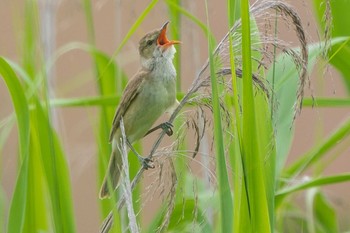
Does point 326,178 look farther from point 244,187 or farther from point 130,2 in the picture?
point 130,2

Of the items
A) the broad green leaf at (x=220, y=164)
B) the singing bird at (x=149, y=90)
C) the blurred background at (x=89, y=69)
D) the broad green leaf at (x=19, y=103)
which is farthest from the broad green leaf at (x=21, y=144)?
the singing bird at (x=149, y=90)

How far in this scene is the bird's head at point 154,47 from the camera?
2592 mm

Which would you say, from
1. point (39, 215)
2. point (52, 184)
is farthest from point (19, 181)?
point (39, 215)

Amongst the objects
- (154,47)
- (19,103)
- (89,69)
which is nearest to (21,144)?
(19,103)

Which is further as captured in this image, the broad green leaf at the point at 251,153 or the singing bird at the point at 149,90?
the singing bird at the point at 149,90

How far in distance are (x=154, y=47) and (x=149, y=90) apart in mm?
120

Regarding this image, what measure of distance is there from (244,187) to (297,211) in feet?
3.08

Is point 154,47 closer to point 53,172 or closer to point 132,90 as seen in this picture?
point 132,90

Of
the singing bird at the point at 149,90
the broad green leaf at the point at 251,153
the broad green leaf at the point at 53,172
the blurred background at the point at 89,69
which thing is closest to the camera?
the broad green leaf at the point at 251,153

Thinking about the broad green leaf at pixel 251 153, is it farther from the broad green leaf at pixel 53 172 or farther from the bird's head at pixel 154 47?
the bird's head at pixel 154 47

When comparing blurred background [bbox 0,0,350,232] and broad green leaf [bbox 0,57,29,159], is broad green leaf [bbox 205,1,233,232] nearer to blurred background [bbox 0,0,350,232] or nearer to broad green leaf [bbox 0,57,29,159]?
blurred background [bbox 0,0,350,232]

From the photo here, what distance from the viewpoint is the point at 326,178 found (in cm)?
193

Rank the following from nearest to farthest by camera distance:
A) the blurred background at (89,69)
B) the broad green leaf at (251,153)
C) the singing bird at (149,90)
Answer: the broad green leaf at (251,153) < the blurred background at (89,69) < the singing bird at (149,90)

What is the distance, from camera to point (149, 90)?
2.63 meters
